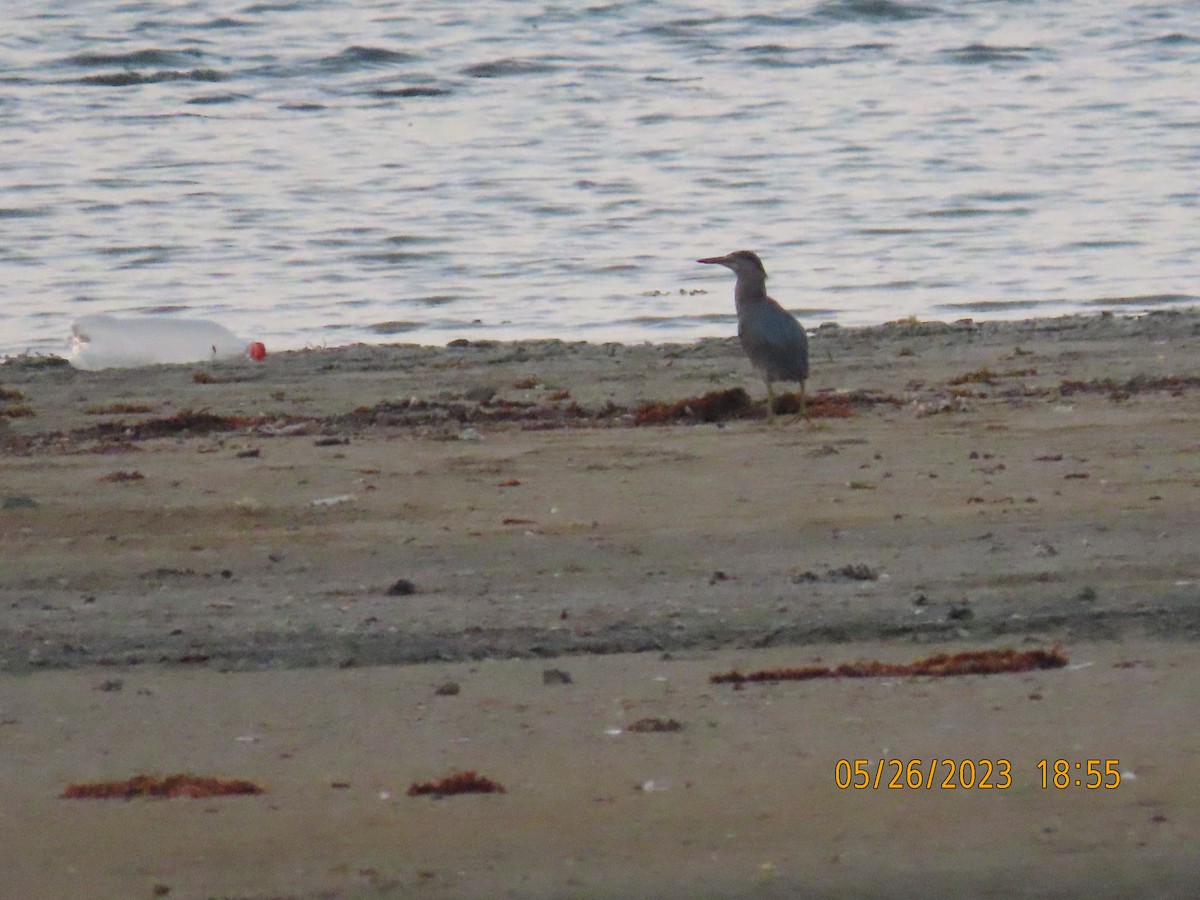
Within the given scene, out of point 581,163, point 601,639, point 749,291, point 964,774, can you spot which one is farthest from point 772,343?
point 581,163

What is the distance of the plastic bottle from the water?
2.44 feet

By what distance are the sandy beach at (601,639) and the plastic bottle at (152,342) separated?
7.31 ft

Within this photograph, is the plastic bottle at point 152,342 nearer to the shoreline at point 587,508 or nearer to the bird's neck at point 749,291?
the shoreline at point 587,508

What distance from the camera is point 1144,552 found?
18.1ft

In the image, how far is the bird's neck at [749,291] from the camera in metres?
9.45

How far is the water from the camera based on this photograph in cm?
1391

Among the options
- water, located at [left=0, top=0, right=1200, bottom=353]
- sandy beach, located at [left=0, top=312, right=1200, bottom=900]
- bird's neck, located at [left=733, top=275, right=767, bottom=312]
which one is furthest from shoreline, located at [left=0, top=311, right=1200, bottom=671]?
water, located at [left=0, top=0, right=1200, bottom=353]

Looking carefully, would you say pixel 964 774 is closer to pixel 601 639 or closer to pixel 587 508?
pixel 601 639

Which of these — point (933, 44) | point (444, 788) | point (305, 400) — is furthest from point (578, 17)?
point (444, 788)

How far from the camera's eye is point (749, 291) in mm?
9555

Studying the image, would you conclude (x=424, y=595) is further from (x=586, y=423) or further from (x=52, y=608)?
(x=586, y=423)

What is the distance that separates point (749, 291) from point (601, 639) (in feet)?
15.8

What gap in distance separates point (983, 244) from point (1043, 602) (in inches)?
430

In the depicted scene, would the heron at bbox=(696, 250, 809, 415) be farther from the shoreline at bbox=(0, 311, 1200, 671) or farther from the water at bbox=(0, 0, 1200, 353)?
the water at bbox=(0, 0, 1200, 353)
